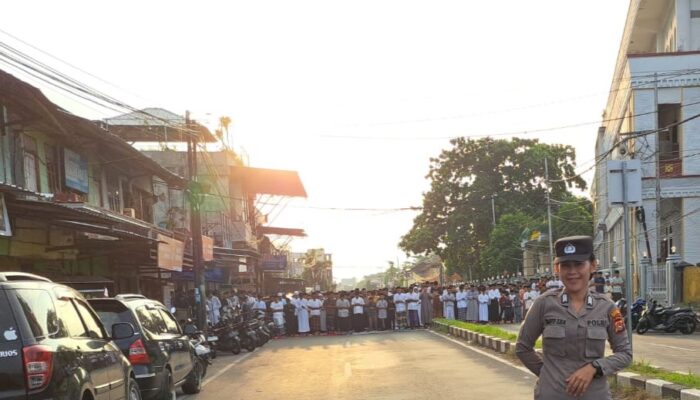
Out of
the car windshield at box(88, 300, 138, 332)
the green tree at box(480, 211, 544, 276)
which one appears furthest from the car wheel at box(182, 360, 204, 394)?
the green tree at box(480, 211, 544, 276)

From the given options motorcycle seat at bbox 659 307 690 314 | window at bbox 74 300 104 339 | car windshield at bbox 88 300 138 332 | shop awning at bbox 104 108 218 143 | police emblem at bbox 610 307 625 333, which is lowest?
motorcycle seat at bbox 659 307 690 314

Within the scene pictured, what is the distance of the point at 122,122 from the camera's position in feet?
107

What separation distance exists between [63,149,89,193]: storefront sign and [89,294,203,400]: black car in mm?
9199

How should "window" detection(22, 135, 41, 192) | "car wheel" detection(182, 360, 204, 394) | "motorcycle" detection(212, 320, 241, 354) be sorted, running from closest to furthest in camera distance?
"car wheel" detection(182, 360, 204, 394) → "window" detection(22, 135, 41, 192) → "motorcycle" detection(212, 320, 241, 354)

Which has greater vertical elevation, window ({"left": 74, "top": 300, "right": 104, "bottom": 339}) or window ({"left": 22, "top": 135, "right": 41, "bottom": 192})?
window ({"left": 22, "top": 135, "right": 41, "bottom": 192})

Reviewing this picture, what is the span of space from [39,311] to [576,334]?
3.76 m

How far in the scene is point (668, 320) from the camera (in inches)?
734

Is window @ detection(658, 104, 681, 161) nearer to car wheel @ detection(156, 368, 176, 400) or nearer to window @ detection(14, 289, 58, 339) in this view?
car wheel @ detection(156, 368, 176, 400)

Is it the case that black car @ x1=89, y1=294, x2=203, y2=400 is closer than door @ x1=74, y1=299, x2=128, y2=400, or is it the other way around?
door @ x1=74, y1=299, x2=128, y2=400

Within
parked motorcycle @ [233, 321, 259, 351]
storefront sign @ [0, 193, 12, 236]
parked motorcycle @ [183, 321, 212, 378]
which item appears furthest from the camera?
parked motorcycle @ [233, 321, 259, 351]

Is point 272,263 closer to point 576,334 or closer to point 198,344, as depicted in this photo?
point 198,344

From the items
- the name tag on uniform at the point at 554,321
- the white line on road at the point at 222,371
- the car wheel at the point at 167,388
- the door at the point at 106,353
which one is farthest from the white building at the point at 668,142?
the name tag on uniform at the point at 554,321

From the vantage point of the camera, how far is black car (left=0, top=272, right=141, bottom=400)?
4.70 m

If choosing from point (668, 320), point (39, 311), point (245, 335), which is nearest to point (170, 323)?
point (39, 311)
